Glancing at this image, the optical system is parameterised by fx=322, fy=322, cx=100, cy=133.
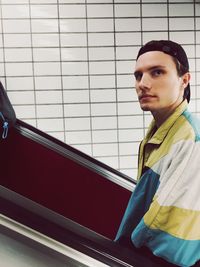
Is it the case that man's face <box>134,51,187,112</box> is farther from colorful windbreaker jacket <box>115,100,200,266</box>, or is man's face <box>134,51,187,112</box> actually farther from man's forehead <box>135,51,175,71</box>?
colorful windbreaker jacket <box>115,100,200,266</box>

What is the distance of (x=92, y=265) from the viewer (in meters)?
0.98

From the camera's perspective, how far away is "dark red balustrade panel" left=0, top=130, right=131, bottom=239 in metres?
2.44

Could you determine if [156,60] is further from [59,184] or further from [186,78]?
[59,184]

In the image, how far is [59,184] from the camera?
2.45 meters

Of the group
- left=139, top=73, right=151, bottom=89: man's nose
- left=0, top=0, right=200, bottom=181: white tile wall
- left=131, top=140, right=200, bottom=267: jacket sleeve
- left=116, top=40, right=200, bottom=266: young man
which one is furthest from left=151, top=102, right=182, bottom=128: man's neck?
left=0, top=0, right=200, bottom=181: white tile wall

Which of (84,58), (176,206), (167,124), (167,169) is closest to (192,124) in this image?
(167,124)

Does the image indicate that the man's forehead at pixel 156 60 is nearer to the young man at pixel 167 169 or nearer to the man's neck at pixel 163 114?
the young man at pixel 167 169


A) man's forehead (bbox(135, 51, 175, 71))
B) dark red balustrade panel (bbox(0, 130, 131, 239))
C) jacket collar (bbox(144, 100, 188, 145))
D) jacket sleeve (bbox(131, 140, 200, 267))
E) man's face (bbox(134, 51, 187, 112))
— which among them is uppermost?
man's forehead (bbox(135, 51, 175, 71))

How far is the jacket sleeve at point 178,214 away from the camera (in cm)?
104

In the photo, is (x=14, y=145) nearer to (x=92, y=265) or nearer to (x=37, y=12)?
(x=37, y=12)

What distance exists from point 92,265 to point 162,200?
303 mm

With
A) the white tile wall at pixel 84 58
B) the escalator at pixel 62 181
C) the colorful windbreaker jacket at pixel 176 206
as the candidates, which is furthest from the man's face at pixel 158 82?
the white tile wall at pixel 84 58

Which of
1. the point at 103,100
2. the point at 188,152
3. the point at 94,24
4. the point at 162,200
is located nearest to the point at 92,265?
the point at 162,200

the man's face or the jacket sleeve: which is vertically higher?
the man's face
